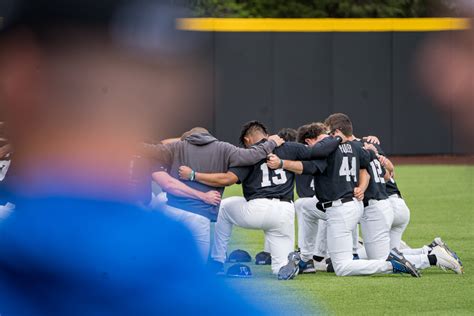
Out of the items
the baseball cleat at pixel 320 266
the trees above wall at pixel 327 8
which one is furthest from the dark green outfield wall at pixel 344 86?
the baseball cleat at pixel 320 266

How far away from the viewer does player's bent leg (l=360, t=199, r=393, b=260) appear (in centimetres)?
834

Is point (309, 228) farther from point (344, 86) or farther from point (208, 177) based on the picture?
point (344, 86)

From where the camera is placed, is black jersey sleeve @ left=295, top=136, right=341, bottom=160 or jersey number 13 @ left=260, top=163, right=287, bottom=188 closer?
black jersey sleeve @ left=295, top=136, right=341, bottom=160

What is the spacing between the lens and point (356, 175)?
8289 mm

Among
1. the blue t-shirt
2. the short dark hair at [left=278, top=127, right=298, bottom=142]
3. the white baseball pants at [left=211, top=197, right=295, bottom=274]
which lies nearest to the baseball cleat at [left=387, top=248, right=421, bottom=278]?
the white baseball pants at [left=211, top=197, right=295, bottom=274]

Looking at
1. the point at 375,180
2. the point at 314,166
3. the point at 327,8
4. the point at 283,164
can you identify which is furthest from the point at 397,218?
the point at 327,8

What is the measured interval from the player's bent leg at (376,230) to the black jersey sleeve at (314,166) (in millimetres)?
666

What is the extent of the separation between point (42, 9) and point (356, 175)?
692 centimetres

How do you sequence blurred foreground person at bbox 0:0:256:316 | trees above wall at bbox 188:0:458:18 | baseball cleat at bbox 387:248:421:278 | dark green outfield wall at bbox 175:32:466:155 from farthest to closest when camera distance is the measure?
trees above wall at bbox 188:0:458:18, dark green outfield wall at bbox 175:32:466:155, baseball cleat at bbox 387:248:421:278, blurred foreground person at bbox 0:0:256:316

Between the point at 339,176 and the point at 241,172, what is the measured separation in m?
0.90

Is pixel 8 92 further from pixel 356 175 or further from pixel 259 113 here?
pixel 259 113

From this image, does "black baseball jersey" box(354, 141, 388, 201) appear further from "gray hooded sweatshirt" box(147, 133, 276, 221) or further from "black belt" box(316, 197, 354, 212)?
"gray hooded sweatshirt" box(147, 133, 276, 221)

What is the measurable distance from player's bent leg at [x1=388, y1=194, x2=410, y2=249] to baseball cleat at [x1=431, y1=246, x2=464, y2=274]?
0.74 metres

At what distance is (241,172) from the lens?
7.79 metres
